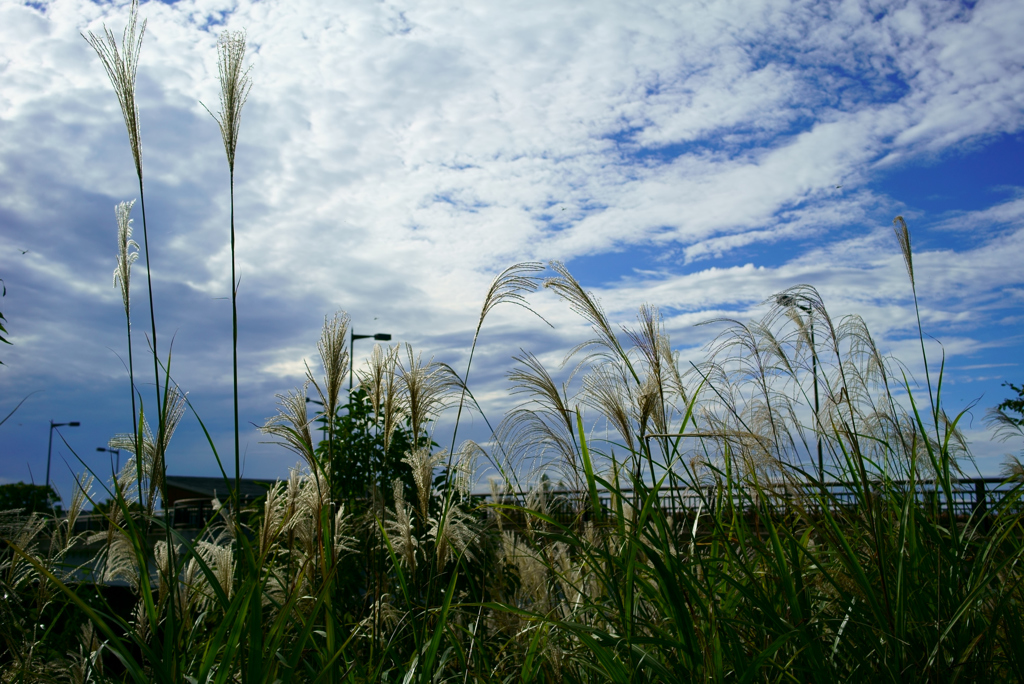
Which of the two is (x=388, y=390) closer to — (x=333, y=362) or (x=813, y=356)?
(x=333, y=362)

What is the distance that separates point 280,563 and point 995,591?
4.19 m

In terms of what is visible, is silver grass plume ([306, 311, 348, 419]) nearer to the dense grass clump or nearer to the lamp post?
the dense grass clump

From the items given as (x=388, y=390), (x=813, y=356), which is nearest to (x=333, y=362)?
(x=388, y=390)

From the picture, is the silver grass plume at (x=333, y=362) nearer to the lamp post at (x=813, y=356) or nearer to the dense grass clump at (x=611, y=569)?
the dense grass clump at (x=611, y=569)

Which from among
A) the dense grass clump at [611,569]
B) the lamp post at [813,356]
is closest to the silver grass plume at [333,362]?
the dense grass clump at [611,569]

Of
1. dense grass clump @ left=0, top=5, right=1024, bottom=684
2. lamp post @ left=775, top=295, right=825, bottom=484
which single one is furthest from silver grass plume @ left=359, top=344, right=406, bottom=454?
lamp post @ left=775, top=295, right=825, bottom=484

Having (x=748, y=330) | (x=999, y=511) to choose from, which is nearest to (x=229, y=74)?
(x=748, y=330)

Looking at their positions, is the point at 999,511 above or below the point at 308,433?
below

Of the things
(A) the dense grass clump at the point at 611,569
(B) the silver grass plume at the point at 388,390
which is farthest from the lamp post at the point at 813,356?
(B) the silver grass plume at the point at 388,390

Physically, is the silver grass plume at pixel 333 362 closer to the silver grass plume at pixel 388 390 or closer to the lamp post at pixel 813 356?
the silver grass plume at pixel 388 390

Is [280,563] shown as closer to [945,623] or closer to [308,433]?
[308,433]

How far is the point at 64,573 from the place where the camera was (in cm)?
324

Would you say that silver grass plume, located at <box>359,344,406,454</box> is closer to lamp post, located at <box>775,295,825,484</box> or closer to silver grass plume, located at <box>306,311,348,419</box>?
silver grass plume, located at <box>306,311,348,419</box>

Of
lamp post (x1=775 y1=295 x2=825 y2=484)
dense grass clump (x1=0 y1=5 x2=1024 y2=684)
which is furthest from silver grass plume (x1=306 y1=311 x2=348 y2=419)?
lamp post (x1=775 y1=295 x2=825 y2=484)
